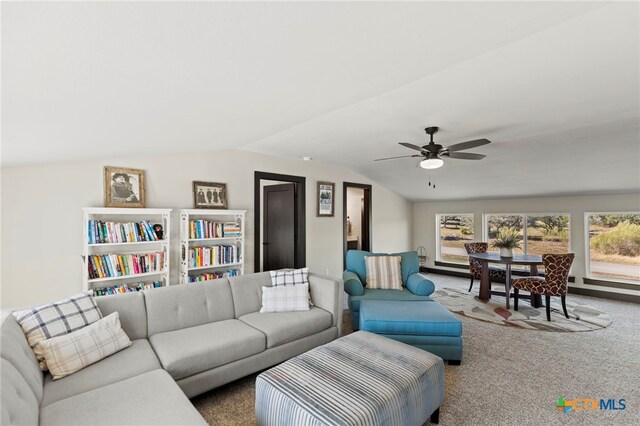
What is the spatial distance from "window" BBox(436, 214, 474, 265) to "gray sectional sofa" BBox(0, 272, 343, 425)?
4753 mm

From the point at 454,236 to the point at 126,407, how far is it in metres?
6.80

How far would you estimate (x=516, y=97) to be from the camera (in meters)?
2.32

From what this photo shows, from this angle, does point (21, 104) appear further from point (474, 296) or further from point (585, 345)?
point (474, 296)

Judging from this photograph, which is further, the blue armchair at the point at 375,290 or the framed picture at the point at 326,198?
the framed picture at the point at 326,198

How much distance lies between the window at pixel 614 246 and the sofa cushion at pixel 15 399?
7.12 metres

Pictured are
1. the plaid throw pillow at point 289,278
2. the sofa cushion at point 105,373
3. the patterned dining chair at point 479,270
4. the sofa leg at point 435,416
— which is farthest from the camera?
the patterned dining chair at point 479,270

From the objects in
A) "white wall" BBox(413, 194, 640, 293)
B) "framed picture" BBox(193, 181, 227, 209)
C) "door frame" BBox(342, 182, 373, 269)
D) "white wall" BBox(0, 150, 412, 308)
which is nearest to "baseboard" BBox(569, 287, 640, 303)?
"white wall" BBox(413, 194, 640, 293)

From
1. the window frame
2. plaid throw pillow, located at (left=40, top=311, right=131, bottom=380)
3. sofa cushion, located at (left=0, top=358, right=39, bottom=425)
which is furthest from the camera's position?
the window frame

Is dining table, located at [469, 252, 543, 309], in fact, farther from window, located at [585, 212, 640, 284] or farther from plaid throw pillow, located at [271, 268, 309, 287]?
plaid throw pillow, located at [271, 268, 309, 287]

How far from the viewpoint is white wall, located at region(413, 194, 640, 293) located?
4.96 meters

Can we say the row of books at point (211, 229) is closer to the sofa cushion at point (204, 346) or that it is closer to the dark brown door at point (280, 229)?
the dark brown door at point (280, 229)

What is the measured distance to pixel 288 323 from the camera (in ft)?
8.79

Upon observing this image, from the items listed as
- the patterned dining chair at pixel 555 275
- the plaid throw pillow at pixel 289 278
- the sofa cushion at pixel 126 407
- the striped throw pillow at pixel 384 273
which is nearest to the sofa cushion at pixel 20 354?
the sofa cushion at pixel 126 407

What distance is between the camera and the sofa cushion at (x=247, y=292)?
294cm
